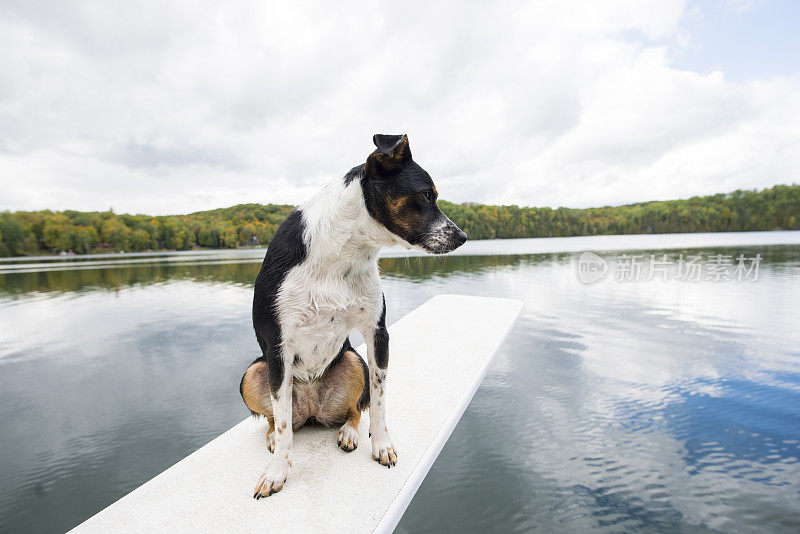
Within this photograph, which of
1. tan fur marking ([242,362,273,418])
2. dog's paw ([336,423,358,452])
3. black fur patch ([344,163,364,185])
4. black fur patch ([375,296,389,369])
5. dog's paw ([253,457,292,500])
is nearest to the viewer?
black fur patch ([344,163,364,185])

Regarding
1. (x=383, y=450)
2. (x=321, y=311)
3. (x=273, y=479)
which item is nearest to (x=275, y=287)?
(x=321, y=311)

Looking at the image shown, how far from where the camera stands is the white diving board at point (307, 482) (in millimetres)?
1804

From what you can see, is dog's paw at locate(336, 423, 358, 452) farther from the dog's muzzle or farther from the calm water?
the dog's muzzle

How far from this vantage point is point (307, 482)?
206 cm

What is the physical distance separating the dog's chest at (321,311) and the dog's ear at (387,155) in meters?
0.57

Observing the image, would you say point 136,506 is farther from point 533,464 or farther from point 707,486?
point 707,486

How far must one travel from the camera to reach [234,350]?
5.82 metres

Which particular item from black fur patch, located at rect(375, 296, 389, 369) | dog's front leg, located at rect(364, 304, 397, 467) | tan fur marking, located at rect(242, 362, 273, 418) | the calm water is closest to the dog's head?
black fur patch, located at rect(375, 296, 389, 369)

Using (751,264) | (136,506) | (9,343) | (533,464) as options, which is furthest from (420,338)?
(751,264)

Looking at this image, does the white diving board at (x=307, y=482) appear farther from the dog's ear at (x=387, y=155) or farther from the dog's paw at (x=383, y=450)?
the dog's ear at (x=387, y=155)

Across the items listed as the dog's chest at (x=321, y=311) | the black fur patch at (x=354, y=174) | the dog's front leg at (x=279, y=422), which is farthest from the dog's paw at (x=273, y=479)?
the black fur patch at (x=354, y=174)

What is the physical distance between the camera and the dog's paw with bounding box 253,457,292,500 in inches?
77.5

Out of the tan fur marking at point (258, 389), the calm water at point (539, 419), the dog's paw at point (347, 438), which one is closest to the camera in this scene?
the tan fur marking at point (258, 389)

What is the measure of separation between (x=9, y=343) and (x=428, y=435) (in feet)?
27.3
